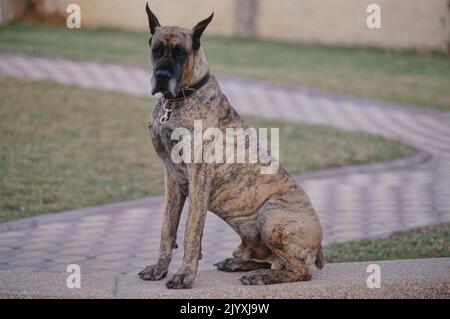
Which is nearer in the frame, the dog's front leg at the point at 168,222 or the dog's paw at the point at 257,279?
the dog's paw at the point at 257,279

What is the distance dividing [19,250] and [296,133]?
554 centimetres

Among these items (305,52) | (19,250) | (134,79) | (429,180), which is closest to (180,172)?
(19,250)

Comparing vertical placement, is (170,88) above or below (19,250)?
above

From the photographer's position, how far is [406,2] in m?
20.8

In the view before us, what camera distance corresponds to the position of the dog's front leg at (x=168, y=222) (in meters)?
5.49

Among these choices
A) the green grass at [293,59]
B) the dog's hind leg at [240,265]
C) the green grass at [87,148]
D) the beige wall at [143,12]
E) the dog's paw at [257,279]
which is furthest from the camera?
the beige wall at [143,12]

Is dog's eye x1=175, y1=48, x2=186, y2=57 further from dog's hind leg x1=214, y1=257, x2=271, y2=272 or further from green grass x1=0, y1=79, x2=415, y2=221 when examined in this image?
green grass x1=0, y1=79, x2=415, y2=221

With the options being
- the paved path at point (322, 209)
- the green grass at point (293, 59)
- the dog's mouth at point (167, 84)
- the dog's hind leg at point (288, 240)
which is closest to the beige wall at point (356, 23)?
the green grass at point (293, 59)

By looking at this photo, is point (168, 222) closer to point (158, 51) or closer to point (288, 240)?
point (288, 240)

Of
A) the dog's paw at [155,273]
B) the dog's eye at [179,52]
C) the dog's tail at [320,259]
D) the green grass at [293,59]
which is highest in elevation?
the dog's eye at [179,52]

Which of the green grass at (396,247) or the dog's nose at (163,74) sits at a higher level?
the dog's nose at (163,74)

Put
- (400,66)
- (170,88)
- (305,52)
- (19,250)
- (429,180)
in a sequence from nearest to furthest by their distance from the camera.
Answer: (170,88)
(19,250)
(429,180)
(400,66)
(305,52)

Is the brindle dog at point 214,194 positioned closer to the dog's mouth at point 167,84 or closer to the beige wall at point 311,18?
the dog's mouth at point 167,84

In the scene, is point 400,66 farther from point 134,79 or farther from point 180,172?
point 180,172
